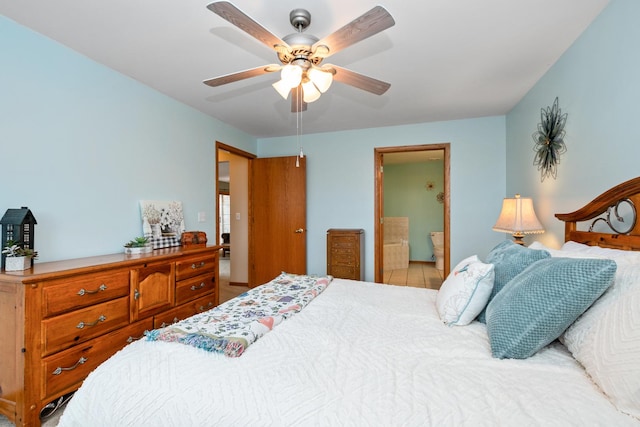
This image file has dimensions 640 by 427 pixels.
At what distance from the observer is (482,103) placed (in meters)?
3.25

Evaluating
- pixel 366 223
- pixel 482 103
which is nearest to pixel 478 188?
pixel 482 103

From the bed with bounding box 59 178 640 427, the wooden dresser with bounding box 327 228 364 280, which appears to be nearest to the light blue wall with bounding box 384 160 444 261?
the wooden dresser with bounding box 327 228 364 280

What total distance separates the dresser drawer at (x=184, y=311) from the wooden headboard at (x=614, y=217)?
2989 mm

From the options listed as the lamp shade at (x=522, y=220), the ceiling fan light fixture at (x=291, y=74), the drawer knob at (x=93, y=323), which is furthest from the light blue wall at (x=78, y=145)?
the lamp shade at (x=522, y=220)

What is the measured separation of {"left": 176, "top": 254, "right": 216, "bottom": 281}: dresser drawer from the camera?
2520 mm

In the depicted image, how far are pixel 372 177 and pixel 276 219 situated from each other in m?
1.57

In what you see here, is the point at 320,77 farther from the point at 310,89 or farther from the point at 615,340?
the point at 615,340

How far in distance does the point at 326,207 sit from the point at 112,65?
2.93 metres

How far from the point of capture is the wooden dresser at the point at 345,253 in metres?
3.93

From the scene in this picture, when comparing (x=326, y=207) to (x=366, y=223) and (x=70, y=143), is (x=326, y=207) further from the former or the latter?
(x=70, y=143)

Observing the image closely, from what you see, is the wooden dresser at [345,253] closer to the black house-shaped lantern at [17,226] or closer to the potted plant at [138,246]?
the potted plant at [138,246]

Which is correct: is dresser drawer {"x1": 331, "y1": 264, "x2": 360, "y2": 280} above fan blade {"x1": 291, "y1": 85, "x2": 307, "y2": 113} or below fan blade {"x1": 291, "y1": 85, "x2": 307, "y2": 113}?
below

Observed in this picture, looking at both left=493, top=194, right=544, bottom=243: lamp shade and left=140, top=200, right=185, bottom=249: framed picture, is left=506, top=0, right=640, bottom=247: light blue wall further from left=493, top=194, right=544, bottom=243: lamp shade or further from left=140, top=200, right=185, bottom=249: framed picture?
left=140, top=200, right=185, bottom=249: framed picture

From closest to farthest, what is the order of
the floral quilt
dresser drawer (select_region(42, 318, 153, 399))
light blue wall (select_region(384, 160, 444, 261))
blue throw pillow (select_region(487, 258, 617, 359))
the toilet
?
blue throw pillow (select_region(487, 258, 617, 359)) → the floral quilt → dresser drawer (select_region(42, 318, 153, 399)) → the toilet → light blue wall (select_region(384, 160, 444, 261))
